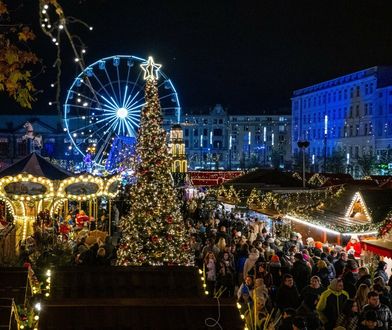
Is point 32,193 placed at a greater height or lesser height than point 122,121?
lesser

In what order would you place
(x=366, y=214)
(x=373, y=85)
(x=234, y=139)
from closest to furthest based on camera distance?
(x=366, y=214) → (x=373, y=85) → (x=234, y=139)

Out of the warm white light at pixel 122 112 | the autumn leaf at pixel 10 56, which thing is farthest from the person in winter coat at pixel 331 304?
the warm white light at pixel 122 112

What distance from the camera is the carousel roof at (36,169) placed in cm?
2059

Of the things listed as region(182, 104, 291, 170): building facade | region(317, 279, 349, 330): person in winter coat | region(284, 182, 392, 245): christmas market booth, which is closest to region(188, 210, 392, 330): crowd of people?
region(317, 279, 349, 330): person in winter coat

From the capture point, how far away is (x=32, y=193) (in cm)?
2059

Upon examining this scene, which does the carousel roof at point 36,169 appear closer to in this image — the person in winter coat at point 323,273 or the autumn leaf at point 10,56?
the person in winter coat at point 323,273

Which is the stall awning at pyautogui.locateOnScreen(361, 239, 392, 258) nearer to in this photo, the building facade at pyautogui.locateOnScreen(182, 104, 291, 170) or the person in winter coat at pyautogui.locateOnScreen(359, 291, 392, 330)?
the person in winter coat at pyautogui.locateOnScreen(359, 291, 392, 330)

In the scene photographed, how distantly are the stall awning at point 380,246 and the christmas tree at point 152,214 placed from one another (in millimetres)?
3966

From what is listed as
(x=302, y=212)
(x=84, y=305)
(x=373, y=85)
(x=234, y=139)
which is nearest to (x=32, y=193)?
(x=302, y=212)

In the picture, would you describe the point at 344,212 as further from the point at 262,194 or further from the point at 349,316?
the point at 349,316

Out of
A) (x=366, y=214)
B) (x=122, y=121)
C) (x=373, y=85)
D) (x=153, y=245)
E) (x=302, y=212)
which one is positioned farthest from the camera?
(x=373, y=85)

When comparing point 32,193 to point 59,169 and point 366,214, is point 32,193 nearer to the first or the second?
point 59,169

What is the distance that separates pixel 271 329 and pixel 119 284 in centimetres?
161

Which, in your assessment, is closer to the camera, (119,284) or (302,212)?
(119,284)
